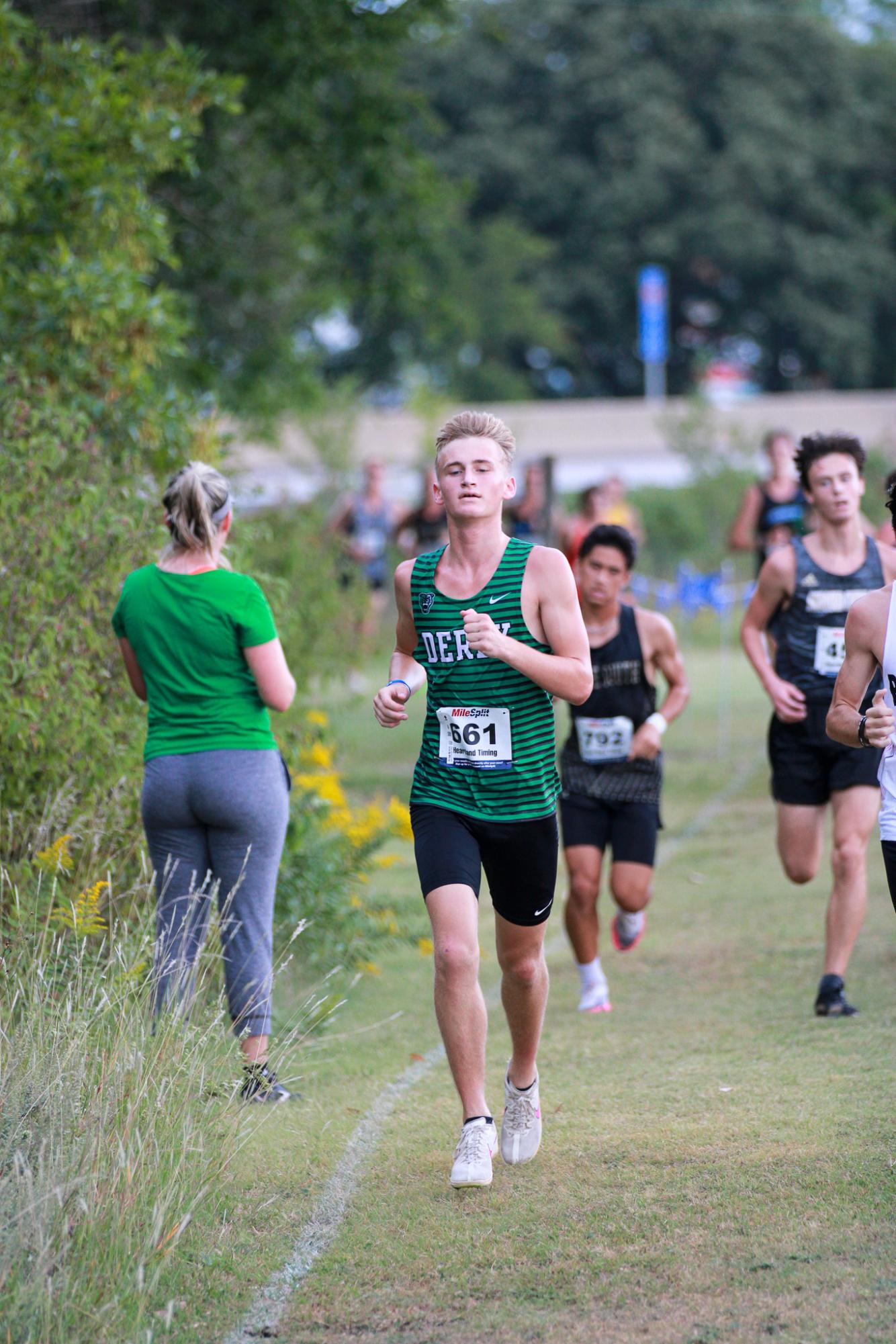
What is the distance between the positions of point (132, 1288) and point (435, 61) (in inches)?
2076

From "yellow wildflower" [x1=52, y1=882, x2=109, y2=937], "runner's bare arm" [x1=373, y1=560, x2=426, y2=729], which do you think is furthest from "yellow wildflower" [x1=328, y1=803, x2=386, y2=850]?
"runner's bare arm" [x1=373, y1=560, x2=426, y2=729]

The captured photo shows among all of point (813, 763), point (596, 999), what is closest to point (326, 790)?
point (596, 999)

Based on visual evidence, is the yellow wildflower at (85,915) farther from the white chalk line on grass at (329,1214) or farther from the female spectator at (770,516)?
the female spectator at (770,516)

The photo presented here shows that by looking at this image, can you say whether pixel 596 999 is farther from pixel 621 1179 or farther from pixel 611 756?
pixel 621 1179

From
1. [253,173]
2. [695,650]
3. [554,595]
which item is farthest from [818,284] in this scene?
[554,595]

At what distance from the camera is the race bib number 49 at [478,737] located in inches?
184

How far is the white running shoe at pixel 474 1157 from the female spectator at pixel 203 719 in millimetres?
824

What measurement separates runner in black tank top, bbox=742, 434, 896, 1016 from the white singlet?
2.07 metres

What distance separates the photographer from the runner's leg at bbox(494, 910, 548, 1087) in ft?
15.9

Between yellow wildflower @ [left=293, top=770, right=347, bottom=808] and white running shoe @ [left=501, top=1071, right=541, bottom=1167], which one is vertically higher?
white running shoe @ [left=501, top=1071, right=541, bottom=1167]

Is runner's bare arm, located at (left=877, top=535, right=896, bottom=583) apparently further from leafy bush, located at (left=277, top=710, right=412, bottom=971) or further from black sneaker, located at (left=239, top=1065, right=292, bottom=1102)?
black sneaker, located at (left=239, top=1065, right=292, bottom=1102)

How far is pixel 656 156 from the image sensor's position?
50938mm

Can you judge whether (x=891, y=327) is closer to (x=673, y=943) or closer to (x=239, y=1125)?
(x=673, y=943)

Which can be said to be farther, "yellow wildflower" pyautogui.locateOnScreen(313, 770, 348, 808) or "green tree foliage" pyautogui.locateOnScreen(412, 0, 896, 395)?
"green tree foliage" pyautogui.locateOnScreen(412, 0, 896, 395)
